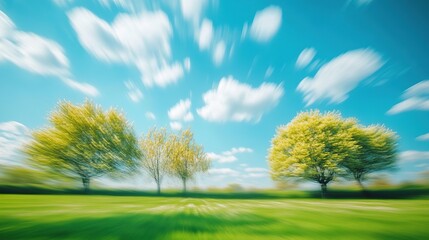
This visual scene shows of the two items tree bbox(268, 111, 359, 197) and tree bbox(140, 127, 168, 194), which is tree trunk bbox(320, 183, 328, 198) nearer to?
tree bbox(268, 111, 359, 197)

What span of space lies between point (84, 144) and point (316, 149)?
41.1 m

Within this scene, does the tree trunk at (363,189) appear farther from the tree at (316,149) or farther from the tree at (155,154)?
the tree at (155,154)

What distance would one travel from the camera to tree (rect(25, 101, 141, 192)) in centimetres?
3050

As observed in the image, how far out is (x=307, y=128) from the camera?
115 ft

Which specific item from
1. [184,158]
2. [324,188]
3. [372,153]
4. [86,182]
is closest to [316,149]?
[324,188]

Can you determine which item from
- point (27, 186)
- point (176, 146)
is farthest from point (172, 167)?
point (27, 186)

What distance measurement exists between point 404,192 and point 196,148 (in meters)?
42.2

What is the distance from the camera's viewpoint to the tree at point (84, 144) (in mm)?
30500

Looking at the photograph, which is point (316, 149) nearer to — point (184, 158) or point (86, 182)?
point (184, 158)

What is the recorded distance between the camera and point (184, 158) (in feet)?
153

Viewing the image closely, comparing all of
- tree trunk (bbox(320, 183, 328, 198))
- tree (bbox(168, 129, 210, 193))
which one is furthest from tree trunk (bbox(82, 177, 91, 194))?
tree trunk (bbox(320, 183, 328, 198))

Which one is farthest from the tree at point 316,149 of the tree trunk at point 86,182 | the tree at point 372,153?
the tree trunk at point 86,182

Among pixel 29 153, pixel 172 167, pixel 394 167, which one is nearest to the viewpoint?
pixel 29 153

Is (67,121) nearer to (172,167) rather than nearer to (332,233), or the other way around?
(172,167)
